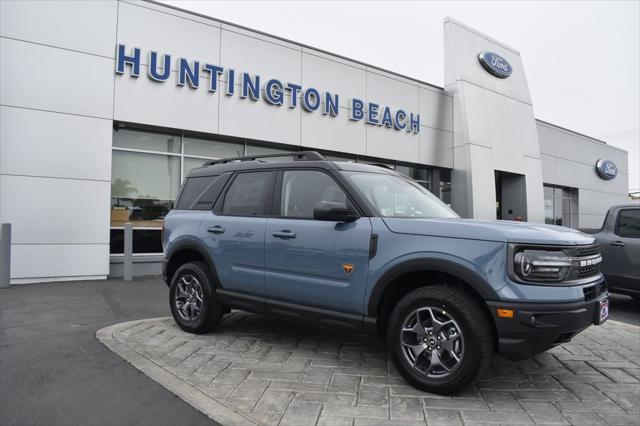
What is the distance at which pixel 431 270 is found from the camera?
343 centimetres

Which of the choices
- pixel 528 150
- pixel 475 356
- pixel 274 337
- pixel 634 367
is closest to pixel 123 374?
pixel 274 337

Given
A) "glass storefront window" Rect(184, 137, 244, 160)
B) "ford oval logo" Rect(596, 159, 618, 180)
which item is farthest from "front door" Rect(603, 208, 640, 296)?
"ford oval logo" Rect(596, 159, 618, 180)

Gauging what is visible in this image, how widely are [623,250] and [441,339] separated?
5.36 metres

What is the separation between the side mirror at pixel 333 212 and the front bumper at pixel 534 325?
4.31ft

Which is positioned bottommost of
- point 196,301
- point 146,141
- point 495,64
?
point 196,301

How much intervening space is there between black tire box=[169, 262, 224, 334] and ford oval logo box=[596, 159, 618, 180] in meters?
27.5

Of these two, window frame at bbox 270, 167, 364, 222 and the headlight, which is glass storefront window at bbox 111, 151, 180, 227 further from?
the headlight

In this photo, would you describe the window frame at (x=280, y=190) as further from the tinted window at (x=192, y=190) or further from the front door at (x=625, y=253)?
the front door at (x=625, y=253)

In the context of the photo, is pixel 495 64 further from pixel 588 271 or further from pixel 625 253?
pixel 588 271

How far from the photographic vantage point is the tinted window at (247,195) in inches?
182

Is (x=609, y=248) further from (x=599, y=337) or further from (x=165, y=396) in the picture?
(x=165, y=396)

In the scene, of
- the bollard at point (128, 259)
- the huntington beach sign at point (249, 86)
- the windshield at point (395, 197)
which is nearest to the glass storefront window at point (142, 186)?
the bollard at point (128, 259)

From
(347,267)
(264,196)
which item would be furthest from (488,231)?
(264,196)

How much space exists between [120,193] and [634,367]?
32.5 feet
